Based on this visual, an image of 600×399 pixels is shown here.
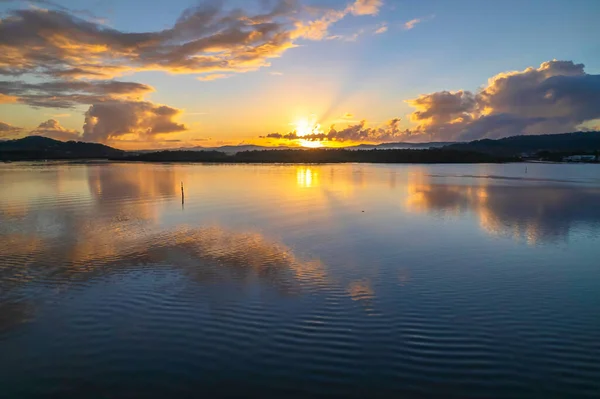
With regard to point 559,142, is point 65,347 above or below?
below

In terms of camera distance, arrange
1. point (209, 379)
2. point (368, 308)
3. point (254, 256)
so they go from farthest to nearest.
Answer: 1. point (254, 256)
2. point (368, 308)
3. point (209, 379)

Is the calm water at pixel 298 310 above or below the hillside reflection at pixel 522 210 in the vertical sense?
below

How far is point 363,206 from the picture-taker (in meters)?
25.5

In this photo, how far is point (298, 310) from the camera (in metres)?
8.38

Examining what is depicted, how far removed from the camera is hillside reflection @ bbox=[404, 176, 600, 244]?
17391mm

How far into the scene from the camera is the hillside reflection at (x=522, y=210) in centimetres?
1739

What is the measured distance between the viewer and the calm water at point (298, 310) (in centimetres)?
593

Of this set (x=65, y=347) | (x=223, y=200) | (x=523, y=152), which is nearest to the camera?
(x=65, y=347)

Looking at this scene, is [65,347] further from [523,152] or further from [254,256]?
[523,152]

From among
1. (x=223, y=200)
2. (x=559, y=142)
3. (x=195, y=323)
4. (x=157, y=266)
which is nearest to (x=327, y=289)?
(x=195, y=323)

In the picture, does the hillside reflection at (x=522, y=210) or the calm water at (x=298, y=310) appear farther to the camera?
the hillside reflection at (x=522, y=210)

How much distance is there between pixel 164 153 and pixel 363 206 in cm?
14478

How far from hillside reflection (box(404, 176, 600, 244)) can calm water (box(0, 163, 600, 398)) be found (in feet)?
1.03

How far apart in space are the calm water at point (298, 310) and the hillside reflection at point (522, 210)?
1.03 ft
